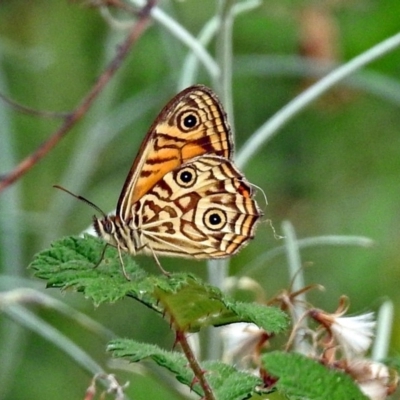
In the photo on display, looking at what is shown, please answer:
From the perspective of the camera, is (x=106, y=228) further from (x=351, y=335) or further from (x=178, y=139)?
(x=351, y=335)

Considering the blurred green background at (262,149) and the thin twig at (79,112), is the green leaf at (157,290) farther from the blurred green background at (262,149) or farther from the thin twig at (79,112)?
the blurred green background at (262,149)

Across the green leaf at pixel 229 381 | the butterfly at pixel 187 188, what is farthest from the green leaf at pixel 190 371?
the butterfly at pixel 187 188

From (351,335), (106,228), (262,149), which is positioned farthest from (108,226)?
(262,149)

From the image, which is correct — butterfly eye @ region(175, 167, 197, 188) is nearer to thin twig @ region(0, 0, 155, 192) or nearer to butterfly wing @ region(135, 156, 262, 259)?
butterfly wing @ region(135, 156, 262, 259)

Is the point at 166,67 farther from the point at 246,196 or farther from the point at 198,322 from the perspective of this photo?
the point at 198,322

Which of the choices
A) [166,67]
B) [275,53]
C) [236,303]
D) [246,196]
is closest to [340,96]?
[275,53]

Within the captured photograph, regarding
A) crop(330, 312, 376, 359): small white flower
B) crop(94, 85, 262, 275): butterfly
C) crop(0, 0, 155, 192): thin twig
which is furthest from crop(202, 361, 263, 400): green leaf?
crop(0, 0, 155, 192): thin twig
